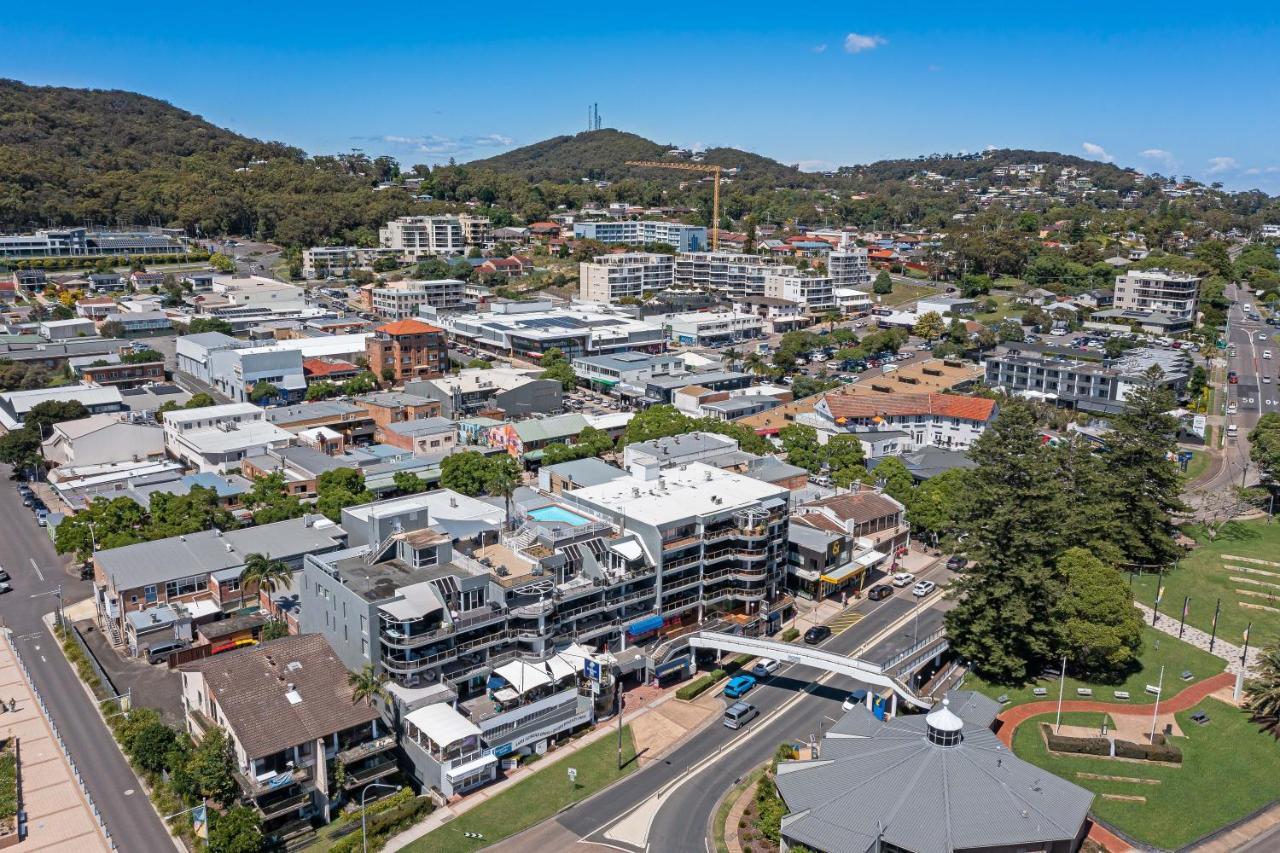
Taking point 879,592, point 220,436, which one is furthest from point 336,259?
point 879,592

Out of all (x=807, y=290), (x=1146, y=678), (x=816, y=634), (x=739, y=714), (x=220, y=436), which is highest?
(x=807, y=290)

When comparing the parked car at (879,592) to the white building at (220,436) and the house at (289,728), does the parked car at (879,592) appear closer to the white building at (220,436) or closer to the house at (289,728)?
the house at (289,728)

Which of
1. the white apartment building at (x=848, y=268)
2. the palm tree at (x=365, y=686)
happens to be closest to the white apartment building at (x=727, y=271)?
the white apartment building at (x=848, y=268)

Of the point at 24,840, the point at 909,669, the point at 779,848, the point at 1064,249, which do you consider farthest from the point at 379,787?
the point at 1064,249

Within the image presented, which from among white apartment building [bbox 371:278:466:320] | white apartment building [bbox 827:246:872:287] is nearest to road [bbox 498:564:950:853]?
white apartment building [bbox 371:278:466:320]

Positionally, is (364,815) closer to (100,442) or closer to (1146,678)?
(1146,678)
